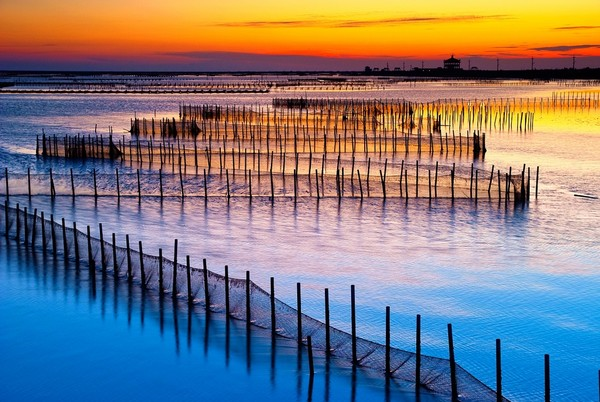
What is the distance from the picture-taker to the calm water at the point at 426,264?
1278 centimetres

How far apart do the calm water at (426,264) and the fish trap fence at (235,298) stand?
873 millimetres

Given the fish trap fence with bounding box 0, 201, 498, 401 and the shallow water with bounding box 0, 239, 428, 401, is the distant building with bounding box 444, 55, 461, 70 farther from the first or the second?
the shallow water with bounding box 0, 239, 428, 401

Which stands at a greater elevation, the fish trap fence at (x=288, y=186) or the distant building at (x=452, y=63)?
the distant building at (x=452, y=63)

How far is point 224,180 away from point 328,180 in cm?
387

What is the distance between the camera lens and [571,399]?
1091cm

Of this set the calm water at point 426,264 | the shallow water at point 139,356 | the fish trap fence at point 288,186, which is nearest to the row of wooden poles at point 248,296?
the shallow water at point 139,356

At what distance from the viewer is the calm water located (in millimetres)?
12781

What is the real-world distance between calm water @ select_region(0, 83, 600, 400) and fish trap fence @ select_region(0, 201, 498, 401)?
873 millimetres

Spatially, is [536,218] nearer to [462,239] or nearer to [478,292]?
[462,239]

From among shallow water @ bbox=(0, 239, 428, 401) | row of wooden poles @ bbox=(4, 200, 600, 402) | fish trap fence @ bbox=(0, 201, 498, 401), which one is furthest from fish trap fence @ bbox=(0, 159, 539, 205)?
shallow water @ bbox=(0, 239, 428, 401)

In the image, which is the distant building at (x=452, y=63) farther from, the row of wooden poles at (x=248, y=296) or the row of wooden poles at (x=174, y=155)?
the row of wooden poles at (x=248, y=296)

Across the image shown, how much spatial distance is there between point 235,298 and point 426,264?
18.7 feet

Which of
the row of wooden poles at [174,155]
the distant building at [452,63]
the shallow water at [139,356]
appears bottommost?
the shallow water at [139,356]

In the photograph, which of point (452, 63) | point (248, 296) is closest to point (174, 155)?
point (248, 296)
